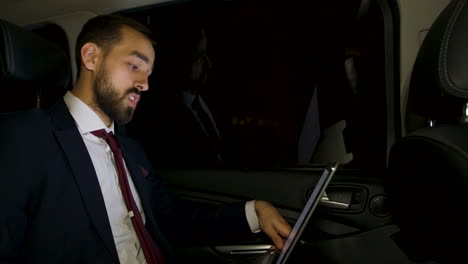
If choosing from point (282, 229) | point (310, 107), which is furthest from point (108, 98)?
point (310, 107)

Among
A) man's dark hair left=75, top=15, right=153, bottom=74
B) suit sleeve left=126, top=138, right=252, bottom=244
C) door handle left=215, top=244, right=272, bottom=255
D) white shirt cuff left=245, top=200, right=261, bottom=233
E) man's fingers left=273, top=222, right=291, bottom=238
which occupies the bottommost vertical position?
door handle left=215, top=244, right=272, bottom=255

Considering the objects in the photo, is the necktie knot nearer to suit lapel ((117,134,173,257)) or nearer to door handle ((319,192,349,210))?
suit lapel ((117,134,173,257))

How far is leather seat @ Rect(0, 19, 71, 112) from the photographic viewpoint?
1188 mm

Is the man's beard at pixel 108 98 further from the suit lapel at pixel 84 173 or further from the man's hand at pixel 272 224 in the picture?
the man's hand at pixel 272 224

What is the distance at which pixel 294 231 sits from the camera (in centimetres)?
91

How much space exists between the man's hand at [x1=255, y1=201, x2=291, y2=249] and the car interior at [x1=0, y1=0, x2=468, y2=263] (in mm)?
297

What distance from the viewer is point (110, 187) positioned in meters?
1.24

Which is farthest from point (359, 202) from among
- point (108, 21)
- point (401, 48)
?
point (108, 21)

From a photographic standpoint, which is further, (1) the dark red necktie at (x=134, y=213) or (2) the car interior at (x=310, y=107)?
(1) the dark red necktie at (x=134, y=213)

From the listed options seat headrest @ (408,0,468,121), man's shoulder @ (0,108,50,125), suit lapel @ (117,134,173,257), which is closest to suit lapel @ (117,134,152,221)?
suit lapel @ (117,134,173,257)

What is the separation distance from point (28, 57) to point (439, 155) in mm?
1476

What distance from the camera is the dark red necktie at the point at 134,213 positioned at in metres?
1.19

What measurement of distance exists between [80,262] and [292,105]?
1.22 metres

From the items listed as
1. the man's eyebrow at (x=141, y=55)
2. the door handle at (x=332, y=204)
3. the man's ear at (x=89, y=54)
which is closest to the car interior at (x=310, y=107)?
the door handle at (x=332, y=204)
